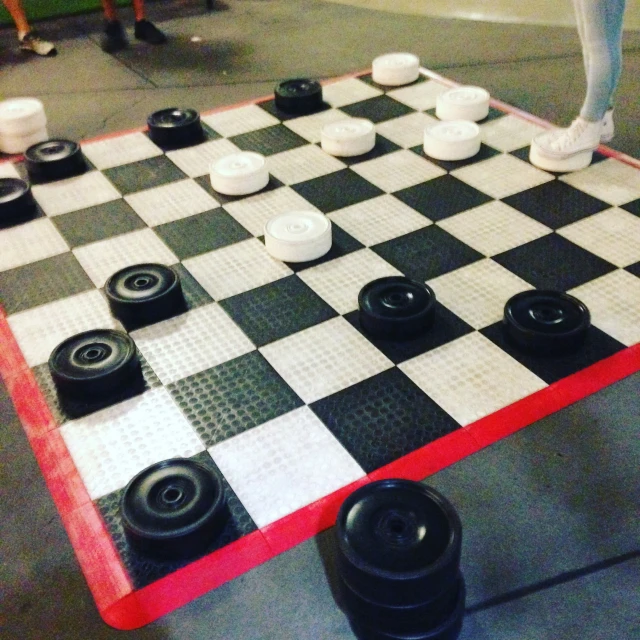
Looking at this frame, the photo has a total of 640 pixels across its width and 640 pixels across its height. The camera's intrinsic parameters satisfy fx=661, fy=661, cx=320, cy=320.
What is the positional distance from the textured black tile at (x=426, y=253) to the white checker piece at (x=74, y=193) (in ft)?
2.92

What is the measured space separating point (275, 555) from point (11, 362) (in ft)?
2.58

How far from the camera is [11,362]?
1.47 meters

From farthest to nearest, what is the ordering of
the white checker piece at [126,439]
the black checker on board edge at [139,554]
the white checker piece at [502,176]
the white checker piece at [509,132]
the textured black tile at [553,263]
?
the white checker piece at [509,132], the white checker piece at [502,176], the textured black tile at [553,263], the white checker piece at [126,439], the black checker on board edge at [139,554]

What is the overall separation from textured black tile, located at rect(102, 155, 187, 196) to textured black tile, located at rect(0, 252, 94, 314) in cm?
40

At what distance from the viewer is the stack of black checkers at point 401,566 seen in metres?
0.88

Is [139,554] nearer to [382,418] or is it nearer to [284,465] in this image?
[284,465]

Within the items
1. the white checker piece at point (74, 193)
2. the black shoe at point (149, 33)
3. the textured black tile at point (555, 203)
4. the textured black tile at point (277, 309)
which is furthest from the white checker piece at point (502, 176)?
the black shoe at point (149, 33)

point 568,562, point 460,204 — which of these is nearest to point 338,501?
point 568,562

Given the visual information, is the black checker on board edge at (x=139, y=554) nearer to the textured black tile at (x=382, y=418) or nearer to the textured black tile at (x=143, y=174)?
the textured black tile at (x=382, y=418)

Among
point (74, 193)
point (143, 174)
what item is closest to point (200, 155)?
point (143, 174)

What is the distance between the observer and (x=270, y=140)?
7.55 ft

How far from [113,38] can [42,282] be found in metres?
2.18

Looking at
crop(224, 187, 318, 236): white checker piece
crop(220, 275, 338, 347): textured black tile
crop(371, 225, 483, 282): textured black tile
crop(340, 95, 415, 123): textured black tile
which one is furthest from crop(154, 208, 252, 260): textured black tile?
crop(340, 95, 415, 123): textured black tile

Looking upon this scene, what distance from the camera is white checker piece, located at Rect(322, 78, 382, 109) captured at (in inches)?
99.7
